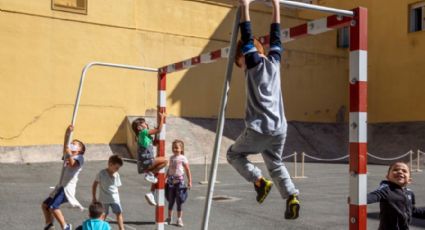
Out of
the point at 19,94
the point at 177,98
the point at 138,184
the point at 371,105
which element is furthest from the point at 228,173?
the point at 371,105

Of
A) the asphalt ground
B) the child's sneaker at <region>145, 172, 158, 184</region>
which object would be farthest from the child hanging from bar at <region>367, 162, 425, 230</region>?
the asphalt ground

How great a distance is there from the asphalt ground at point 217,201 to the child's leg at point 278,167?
5281 mm

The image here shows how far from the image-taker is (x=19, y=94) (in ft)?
63.3

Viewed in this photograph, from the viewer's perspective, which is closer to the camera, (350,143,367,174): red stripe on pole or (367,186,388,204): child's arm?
(350,143,367,174): red stripe on pole

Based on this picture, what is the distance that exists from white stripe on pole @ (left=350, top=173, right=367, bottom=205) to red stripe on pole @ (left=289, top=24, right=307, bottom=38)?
4.01 feet

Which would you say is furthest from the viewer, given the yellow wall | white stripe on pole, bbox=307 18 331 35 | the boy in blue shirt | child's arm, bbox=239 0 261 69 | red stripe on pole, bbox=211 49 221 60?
the yellow wall

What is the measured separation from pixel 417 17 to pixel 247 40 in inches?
896

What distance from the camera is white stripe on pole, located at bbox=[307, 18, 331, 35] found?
4.45 meters

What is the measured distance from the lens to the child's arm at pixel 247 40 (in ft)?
12.0

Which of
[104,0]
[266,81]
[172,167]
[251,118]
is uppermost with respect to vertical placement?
[104,0]

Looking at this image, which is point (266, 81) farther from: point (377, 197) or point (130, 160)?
point (130, 160)

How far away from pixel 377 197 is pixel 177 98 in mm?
18337

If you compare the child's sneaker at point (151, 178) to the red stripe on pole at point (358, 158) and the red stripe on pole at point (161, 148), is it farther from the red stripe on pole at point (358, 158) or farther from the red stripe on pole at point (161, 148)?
the red stripe on pole at point (358, 158)

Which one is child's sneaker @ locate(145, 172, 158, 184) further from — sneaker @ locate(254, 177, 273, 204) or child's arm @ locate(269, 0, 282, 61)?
child's arm @ locate(269, 0, 282, 61)
